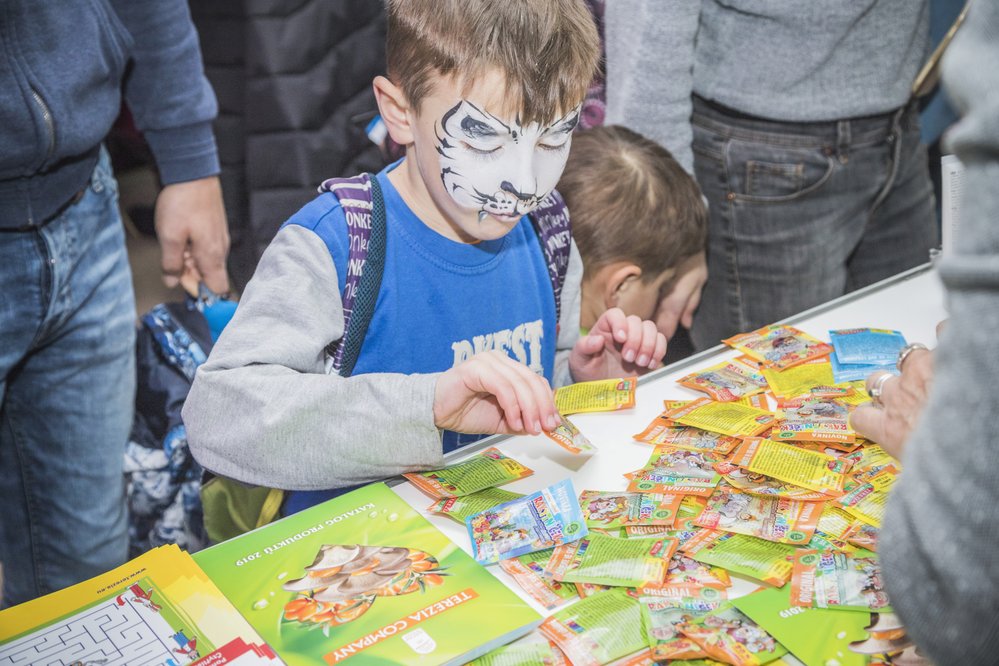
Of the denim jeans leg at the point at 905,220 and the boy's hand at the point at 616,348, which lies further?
the denim jeans leg at the point at 905,220

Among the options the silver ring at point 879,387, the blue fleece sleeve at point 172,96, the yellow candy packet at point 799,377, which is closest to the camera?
the silver ring at point 879,387

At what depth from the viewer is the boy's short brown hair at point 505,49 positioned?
3.38 feet

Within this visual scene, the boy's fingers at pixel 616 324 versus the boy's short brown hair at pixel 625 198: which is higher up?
the boy's short brown hair at pixel 625 198

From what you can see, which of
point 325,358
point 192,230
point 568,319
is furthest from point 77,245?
point 568,319

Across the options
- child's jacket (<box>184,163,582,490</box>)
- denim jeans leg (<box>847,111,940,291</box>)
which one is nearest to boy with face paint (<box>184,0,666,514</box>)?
child's jacket (<box>184,163,582,490</box>)

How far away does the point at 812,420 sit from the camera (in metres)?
1.07

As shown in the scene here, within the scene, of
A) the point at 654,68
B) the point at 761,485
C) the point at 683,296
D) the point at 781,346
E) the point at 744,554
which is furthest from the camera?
the point at 683,296

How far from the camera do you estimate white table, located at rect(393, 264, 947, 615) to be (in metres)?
1.00

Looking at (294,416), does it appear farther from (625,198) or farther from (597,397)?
(625,198)

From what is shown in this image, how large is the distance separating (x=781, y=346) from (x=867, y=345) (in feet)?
0.37

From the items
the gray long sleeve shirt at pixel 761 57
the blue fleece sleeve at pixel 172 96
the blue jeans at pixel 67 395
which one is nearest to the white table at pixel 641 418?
the gray long sleeve shirt at pixel 761 57

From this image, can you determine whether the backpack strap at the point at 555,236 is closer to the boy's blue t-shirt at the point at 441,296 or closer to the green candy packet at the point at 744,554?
the boy's blue t-shirt at the point at 441,296

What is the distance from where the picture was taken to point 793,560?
2.79 feet

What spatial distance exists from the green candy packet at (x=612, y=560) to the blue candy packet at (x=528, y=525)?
15mm
